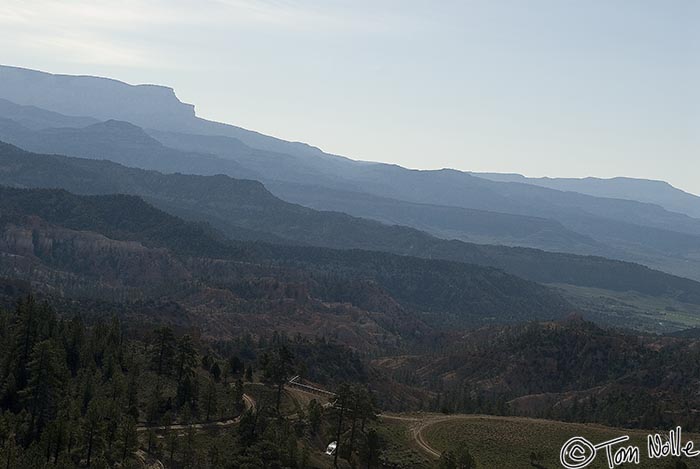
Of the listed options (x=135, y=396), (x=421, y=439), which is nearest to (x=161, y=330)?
(x=135, y=396)

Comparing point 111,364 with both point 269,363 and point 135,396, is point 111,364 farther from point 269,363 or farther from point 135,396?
point 269,363

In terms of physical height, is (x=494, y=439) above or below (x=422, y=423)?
above

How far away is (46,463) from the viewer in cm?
5772

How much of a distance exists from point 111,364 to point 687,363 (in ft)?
376

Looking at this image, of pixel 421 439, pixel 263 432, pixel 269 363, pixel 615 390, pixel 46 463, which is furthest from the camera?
pixel 615 390
